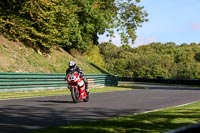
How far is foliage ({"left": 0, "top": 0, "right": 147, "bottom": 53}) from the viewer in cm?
3139

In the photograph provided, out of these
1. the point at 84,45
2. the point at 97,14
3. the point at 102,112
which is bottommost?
the point at 102,112

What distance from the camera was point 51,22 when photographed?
3291 cm

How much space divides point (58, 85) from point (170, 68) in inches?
3340

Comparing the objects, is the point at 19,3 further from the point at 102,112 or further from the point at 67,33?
the point at 102,112

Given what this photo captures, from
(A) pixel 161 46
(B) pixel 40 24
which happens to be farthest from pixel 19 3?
(A) pixel 161 46

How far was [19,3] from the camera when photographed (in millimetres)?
31188

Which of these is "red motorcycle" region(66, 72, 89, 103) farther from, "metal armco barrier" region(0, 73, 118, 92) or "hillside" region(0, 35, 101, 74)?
"hillside" region(0, 35, 101, 74)

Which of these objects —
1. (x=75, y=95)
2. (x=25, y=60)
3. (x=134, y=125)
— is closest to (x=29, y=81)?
(x=25, y=60)

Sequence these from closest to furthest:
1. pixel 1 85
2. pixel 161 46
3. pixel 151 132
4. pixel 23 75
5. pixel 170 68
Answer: pixel 151 132, pixel 1 85, pixel 23 75, pixel 170 68, pixel 161 46

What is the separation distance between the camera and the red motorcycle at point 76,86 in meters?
17.1

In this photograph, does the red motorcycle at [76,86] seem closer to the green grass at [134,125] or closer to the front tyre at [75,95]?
the front tyre at [75,95]

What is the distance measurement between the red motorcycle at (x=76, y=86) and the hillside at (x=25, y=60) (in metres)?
11.8

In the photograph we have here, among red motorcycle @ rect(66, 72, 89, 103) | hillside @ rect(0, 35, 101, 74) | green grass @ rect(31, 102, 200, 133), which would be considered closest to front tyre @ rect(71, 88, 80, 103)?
red motorcycle @ rect(66, 72, 89, 103)

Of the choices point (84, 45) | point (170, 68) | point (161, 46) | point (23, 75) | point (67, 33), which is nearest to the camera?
point (23, 75)
